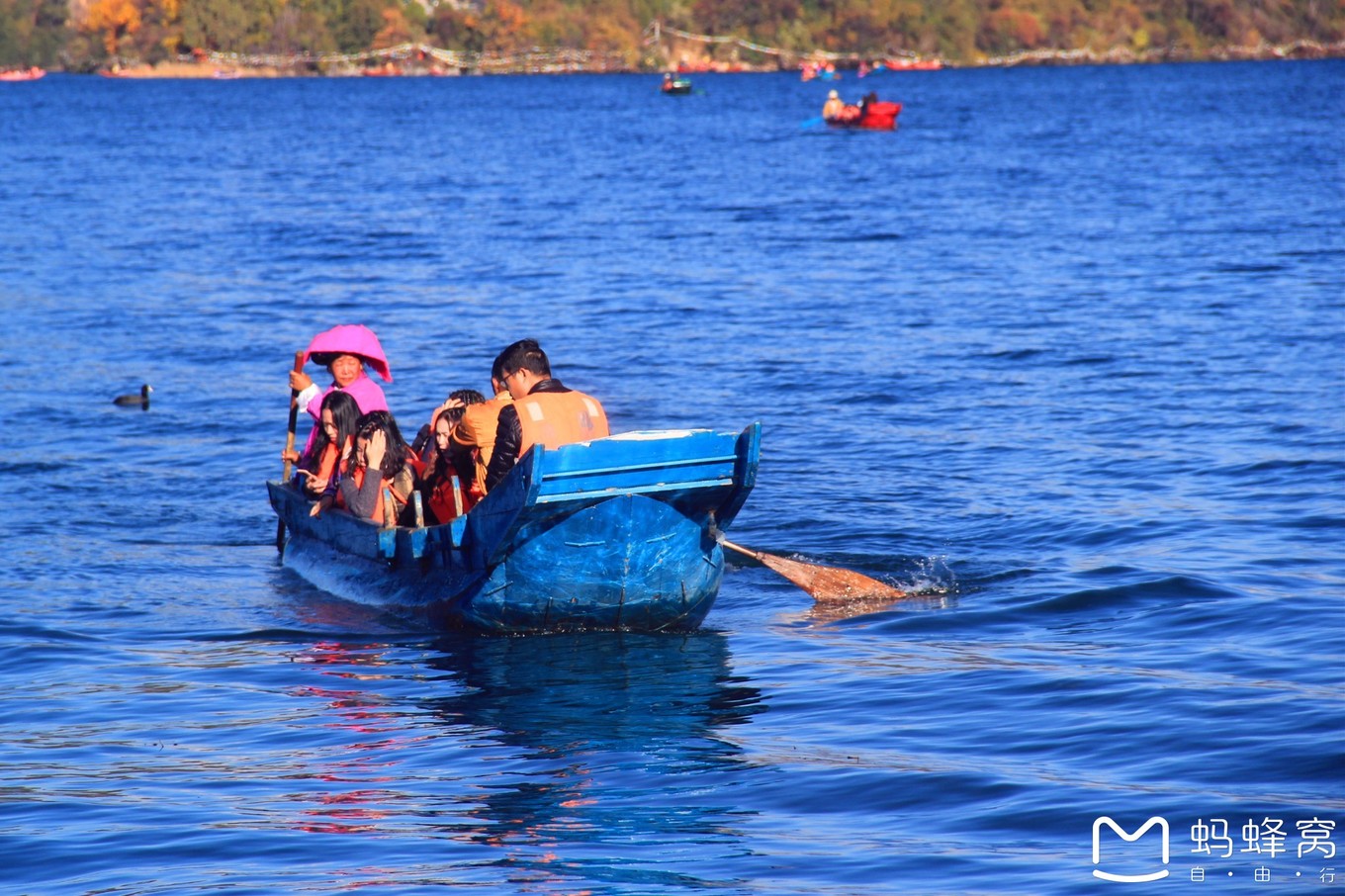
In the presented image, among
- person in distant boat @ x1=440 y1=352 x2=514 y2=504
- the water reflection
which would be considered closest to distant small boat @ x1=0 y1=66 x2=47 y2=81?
person in distant boat @ x1=440 y1=352 x2=514 y2=504

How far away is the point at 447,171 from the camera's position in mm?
51469

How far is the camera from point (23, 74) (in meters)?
176

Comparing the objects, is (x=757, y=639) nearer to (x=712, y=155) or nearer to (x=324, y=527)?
(x=324, y=527)

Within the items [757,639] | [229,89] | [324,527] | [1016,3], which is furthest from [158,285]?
[1016,3]

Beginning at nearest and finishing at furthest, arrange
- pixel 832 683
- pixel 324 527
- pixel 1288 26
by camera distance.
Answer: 1. pixel 832 683
2. pixel 324 527
3. pixel 1288 26

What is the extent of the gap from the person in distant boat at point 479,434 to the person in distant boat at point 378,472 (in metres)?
0.65

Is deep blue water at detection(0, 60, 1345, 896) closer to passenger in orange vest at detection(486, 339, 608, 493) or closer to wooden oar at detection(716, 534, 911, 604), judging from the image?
wooden oar at detection(716, 534, 911, 604)

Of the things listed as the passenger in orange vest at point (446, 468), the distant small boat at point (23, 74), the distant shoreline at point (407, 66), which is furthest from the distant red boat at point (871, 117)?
the distant small boat at point (23, 74)

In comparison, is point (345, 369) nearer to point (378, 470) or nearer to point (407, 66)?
point (378, 470)

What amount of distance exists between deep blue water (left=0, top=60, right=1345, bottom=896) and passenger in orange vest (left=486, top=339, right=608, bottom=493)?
1.21 m

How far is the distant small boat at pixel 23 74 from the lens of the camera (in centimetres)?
16862

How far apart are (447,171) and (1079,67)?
108310 mm

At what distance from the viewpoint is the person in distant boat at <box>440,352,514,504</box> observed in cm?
959

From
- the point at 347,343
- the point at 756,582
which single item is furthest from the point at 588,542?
the point at 347,343
